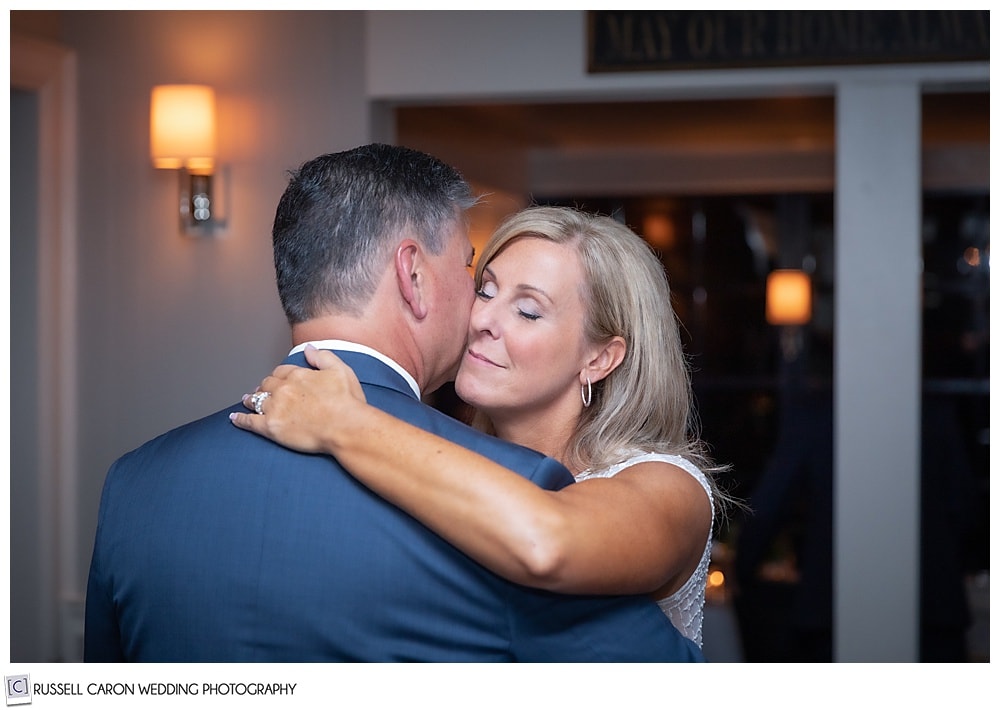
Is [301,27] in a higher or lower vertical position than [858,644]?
higher

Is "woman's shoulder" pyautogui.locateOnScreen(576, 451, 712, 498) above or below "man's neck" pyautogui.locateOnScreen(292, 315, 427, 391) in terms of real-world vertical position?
below

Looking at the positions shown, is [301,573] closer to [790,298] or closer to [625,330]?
[625,330]

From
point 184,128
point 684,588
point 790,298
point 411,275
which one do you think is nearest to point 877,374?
point 684,588

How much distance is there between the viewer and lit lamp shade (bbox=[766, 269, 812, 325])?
6770 millimetres

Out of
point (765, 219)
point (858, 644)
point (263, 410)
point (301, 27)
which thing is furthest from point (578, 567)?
point (765, 219)

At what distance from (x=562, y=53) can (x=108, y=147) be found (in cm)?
144

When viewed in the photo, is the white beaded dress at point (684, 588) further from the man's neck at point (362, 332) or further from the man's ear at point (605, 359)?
the man's neck at point (362, 332)

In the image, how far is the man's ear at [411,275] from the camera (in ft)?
4.33

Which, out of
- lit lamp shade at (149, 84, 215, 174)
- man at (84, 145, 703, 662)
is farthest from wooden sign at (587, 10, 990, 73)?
man at (84, 145, 703, 662)

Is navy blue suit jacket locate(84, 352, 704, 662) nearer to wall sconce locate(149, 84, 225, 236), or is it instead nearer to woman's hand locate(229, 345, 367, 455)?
woman's hand locate(229, 345, 367, 455)

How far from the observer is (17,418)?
3.49 metres

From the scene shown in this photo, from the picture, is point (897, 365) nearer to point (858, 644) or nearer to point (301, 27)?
point (858, 644)

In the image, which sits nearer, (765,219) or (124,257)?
(124,257)

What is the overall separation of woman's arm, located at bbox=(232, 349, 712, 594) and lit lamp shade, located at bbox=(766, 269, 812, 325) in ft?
18.5
